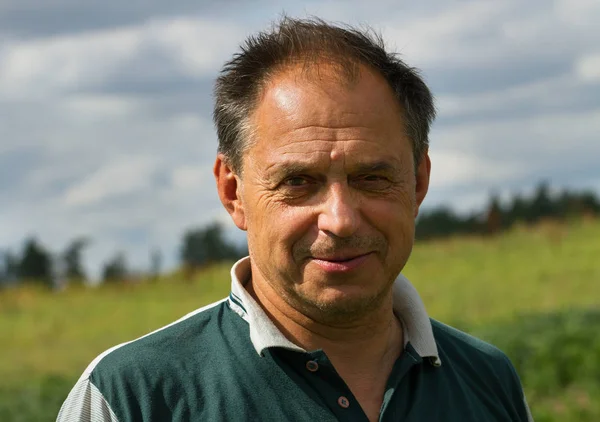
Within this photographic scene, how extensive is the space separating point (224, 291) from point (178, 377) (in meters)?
16.6

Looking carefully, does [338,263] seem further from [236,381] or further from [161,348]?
[161,348]

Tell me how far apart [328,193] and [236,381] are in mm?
622

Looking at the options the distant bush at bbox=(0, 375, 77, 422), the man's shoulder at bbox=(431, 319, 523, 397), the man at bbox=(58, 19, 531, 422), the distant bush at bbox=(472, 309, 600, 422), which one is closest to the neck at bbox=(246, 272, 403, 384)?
the man at bbox=(58, 19, 531, 422)

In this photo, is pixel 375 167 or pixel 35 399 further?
pixel 35 399

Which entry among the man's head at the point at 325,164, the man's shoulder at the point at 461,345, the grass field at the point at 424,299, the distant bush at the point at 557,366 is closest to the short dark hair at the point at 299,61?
the man's head at the point at 325,164

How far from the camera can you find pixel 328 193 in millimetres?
2785

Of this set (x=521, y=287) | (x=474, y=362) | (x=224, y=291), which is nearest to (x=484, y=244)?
(x=521, y=287)

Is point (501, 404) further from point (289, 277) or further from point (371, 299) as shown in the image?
point (289, 277)

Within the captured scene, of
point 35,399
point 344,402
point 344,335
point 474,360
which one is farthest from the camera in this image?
point 35,399

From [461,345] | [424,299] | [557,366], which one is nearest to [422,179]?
[461,345]

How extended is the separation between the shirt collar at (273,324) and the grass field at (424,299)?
7530 millimetres

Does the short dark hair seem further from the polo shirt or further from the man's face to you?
the polo shirt

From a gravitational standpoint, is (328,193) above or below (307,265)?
above

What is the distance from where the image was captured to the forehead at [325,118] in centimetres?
282
